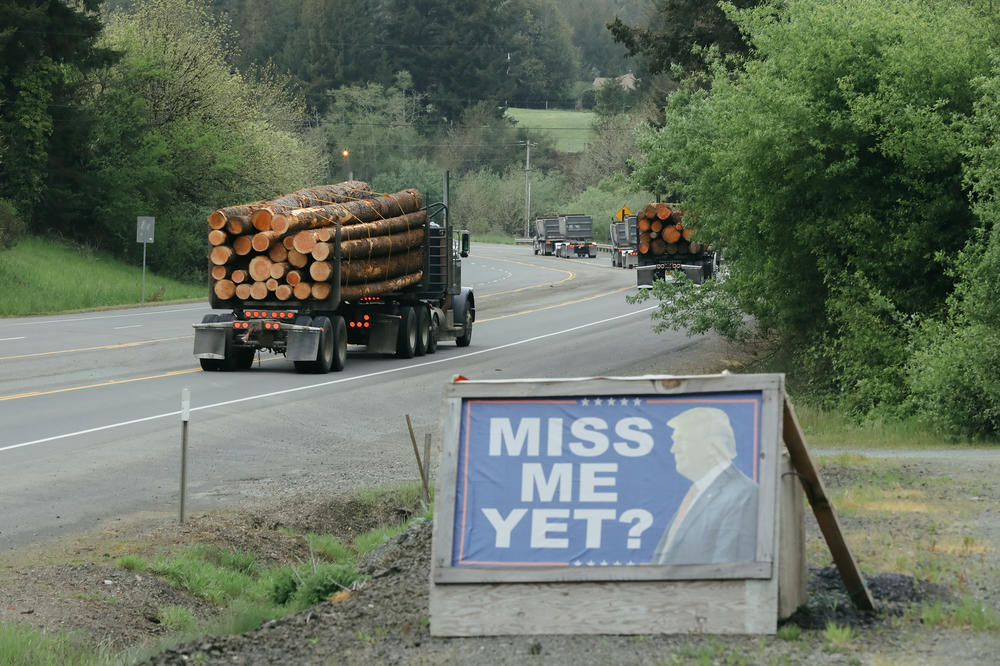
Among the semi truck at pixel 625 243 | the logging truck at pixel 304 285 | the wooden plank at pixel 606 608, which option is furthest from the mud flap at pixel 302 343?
the semi truck at pixel 625 243

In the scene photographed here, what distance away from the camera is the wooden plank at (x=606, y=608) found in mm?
6520

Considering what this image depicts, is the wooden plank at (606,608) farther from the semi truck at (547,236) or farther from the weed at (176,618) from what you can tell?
the semi truck at (547,236)

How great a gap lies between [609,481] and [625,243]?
2543 inches

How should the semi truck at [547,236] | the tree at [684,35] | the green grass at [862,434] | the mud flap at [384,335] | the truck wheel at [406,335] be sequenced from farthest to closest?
the semi truck at [547,236], the tree at [684,35], the truck wheel at [406,335], the mud flap at [384,335], the green grass at [862,434]

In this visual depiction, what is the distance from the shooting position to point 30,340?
2984 cm

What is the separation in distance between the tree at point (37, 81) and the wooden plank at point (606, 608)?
4475 centimetres

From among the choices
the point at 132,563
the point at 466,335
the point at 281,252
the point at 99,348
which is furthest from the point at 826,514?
the point at 466,335

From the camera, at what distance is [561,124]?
162875 millimetres

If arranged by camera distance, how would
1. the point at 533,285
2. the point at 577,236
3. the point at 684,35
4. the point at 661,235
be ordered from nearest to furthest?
1. the point at 684,35
2. the point at 661,235
3. the point at 533,285
4. the point at 577,236

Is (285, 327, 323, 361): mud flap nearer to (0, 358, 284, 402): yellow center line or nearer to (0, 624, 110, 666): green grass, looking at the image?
(0, 358, 284, 402): yellow center line

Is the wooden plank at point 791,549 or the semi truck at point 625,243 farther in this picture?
the semi truck at point 625,243

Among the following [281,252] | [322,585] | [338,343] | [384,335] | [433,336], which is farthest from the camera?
[433,336]

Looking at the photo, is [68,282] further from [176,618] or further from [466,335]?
[176,618]

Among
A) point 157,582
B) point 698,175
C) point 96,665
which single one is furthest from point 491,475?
point 698,175
